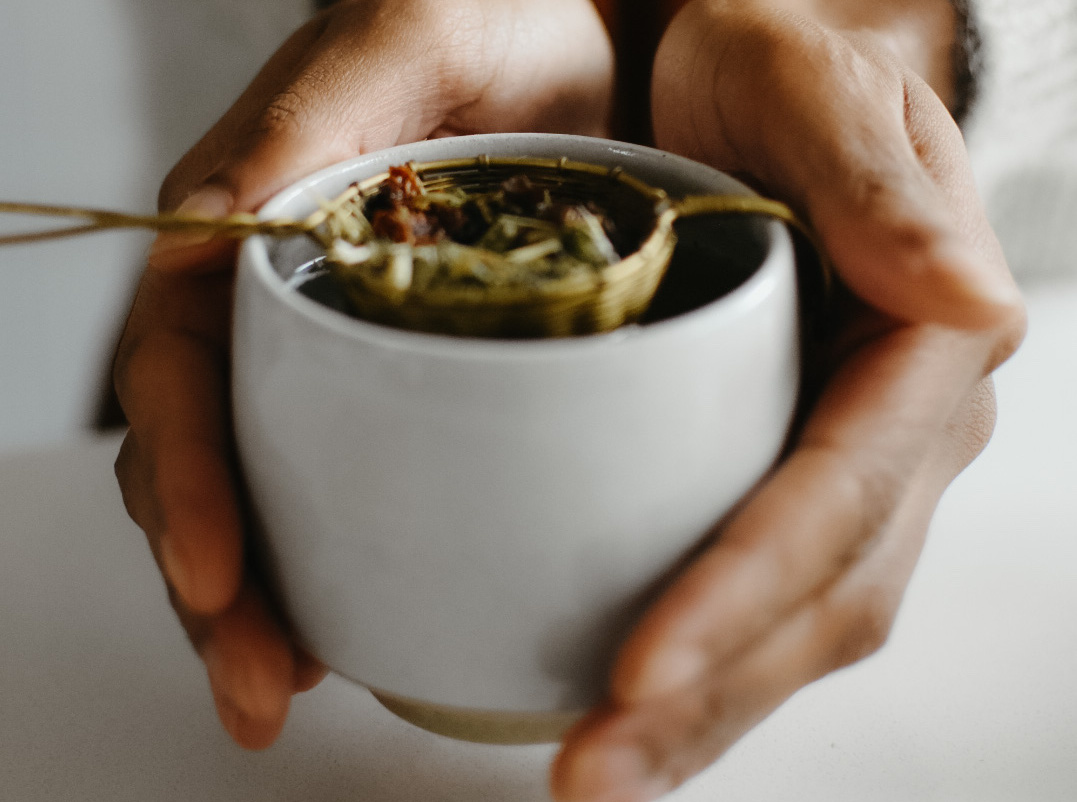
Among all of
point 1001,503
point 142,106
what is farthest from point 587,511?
point 142,106

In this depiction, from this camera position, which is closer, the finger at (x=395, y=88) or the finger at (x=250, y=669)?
the finger at (x=250, y=669)

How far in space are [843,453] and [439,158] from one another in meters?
0.27

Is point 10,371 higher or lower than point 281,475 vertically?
lower

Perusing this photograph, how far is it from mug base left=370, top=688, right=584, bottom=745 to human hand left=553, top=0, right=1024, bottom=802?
0.08 ft

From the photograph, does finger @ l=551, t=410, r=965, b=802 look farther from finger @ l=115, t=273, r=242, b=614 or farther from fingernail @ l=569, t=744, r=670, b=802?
finger @ l=115, t=273, r=242, b=614

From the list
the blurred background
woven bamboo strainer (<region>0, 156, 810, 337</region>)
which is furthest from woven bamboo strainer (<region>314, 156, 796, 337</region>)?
the blurred background

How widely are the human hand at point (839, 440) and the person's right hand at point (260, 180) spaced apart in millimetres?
183

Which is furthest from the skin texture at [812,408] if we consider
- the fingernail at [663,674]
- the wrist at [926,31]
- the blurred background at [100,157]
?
the blurred background at [100,157]

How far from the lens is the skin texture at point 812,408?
0.41 metres

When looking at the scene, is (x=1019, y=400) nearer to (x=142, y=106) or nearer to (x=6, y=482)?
(x=6, y=482)

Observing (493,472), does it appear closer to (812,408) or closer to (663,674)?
(663,674)

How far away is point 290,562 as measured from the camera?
41 centimetres

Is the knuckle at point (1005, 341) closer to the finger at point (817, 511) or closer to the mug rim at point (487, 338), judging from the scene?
the finger at point (817, 511)

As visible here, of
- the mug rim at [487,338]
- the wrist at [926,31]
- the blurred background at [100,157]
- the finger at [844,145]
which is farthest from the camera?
the blurred background at [100,157]
